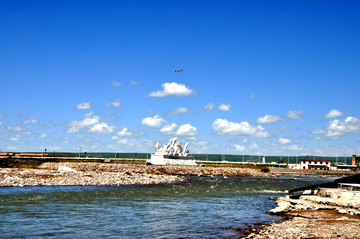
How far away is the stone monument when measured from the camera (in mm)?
95875

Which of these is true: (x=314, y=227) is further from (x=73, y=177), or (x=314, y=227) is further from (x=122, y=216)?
(x=73, y=177)

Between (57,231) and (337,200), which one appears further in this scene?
(337,200)

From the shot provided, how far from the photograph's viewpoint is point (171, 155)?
98938mm

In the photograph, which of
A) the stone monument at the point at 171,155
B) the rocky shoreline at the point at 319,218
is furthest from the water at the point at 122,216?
the stone monument at the point at 171,155

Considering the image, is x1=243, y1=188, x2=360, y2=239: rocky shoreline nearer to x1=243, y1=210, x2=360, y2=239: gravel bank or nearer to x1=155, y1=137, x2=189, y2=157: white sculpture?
x1=243, y1=210, x2=360, y2=239: gravel bank

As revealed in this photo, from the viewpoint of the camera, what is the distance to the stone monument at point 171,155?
95875mm

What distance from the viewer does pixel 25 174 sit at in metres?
51.5

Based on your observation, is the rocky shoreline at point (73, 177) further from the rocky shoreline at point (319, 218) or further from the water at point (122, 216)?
the rocky shoreline at point (319, 218)

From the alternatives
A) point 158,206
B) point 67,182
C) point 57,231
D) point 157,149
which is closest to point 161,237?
point 57,231

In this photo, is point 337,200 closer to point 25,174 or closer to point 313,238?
point 313,238

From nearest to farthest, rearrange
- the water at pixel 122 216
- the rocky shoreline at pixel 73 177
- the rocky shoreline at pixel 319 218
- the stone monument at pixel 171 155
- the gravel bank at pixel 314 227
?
the gravel bank at pixel 314 227 < the rocky shoreline at pixel 319 218 < the water at pixel 122 216 < the rocky shoreline at pixel 73 177 < the stone monument at pixel 171 155

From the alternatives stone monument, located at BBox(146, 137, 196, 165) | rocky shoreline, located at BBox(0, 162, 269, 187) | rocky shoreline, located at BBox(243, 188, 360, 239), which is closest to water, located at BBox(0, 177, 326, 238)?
rocky shoreline, located at BBox(243, 188, 360, 239)

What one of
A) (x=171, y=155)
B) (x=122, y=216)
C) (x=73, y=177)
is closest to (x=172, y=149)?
(x=171, y=155)

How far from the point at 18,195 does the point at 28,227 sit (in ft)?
51.9
